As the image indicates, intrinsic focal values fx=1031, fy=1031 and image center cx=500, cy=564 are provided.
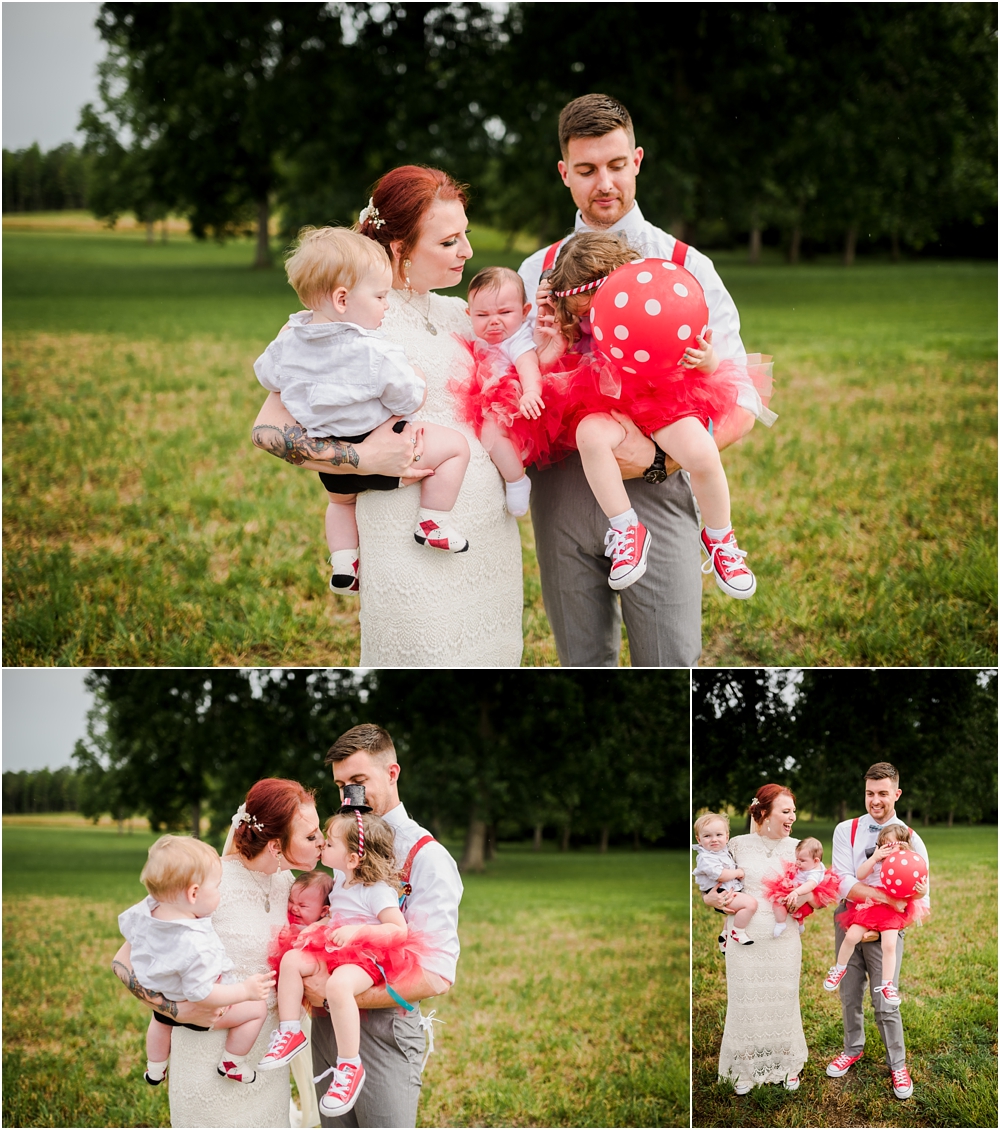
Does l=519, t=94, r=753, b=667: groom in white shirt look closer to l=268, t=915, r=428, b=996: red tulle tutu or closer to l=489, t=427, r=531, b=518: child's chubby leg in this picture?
l=489, t=427, r=531, b=518: child's chubby leg

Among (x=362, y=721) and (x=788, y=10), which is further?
(x=788, y=10)

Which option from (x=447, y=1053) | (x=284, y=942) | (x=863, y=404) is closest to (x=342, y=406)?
(x=284, y=942)

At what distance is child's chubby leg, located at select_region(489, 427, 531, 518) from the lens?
10.1 ft

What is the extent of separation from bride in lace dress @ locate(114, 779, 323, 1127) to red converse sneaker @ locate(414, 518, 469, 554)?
80cm

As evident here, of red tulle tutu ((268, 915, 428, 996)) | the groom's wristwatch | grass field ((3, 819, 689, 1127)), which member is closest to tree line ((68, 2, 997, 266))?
grass field ((3, 819, 689, 1127))

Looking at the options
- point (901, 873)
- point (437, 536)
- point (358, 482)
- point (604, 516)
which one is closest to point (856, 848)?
point (901, 873)

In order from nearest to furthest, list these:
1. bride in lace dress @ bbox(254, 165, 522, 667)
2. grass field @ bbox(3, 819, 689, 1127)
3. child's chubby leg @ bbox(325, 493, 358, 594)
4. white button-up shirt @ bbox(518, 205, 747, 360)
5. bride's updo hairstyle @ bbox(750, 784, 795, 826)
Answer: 1. bride in lace dress @ bbox(254, 165, 522, 667)
2. white button-up shirt @ bbox(518, 205, 747, 360)
3. child's chubby leg @ bbox(325, 493, 358, 594)
4. bride's updo hairstyle @ bbox(750, 784, 795, 826)
5. grass field @ bbox(3, 819, 689, 1127)

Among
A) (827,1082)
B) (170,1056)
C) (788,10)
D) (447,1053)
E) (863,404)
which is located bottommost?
(447,1053)

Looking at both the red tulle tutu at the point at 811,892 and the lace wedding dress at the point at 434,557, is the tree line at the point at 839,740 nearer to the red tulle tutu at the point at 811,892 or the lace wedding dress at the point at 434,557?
the red tulle tutu at the point at 811,892

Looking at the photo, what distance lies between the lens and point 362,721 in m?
3.81

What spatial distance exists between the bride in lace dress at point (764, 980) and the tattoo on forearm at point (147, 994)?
178 cm

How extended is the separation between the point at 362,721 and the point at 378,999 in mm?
1163

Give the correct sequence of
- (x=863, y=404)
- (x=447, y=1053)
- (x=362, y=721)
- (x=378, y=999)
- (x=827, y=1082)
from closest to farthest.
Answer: (x=378, y=999) → (x=827, y=1082) → (x=362, y=721) → (x=447, y=1053) → (x=863, y=404)

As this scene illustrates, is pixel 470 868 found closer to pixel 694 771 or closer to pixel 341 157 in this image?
pixel 694 771
